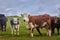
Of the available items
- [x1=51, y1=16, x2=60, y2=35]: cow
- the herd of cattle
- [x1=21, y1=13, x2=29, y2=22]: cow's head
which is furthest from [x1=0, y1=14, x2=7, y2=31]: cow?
[x1=51, y1=16, x2=60, y2=35]: cow

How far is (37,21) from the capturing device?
600 inches

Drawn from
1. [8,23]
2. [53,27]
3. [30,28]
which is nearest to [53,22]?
[53,27]

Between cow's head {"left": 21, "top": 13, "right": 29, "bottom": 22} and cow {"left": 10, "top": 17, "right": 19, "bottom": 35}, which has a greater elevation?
cow's head {"left": 21, "top": 13, "right": 29, "bottom": 22}

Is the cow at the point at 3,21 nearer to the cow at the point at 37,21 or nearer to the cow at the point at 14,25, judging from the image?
the cow at the point at 14,25

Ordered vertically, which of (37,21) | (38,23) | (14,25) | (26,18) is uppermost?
(26,18)

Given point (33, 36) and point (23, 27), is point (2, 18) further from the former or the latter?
point (33, 36)

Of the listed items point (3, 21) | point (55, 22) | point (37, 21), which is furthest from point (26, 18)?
point (3, 21)

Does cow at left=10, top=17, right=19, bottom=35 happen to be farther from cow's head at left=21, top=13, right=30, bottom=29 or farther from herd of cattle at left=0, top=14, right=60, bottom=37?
cow's head at left=21, top=13, right=30, bottom=29

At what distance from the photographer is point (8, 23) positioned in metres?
16.7

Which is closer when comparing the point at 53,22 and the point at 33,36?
the point at 33,36

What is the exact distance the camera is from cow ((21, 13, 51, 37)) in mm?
14872

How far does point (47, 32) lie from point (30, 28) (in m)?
1.07

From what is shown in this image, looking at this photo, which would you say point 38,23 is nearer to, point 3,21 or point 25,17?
point 25,17

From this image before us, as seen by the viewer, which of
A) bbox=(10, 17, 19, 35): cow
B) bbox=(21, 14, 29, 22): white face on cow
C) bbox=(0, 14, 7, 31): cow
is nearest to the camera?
bbox=(21, 14, 29, 22): white face on cow
